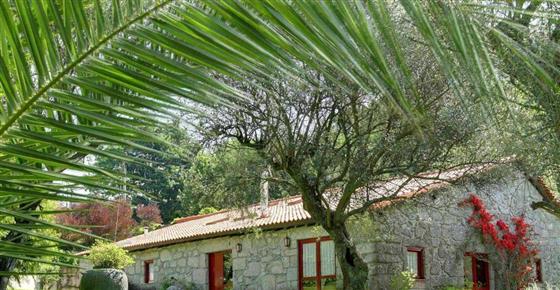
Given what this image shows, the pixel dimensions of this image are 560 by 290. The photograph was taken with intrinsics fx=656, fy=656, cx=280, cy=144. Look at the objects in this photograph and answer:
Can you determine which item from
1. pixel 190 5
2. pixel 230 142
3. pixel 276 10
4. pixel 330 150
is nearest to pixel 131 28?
pixel 190 5

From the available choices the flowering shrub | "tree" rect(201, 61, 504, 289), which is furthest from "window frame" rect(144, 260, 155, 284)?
"tree" rect(201, 61, 504, 289)

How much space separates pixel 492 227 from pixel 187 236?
7.43 m

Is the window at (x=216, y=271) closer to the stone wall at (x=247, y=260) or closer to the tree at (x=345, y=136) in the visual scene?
the stone wall at (x=247, y=260)

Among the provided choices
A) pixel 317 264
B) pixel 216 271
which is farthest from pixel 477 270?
pixel 216 271

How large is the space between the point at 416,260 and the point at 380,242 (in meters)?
1.56

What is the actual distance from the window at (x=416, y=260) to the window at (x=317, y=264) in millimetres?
1583

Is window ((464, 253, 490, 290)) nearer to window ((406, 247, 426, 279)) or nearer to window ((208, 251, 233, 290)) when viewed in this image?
window ((406, 247, 426, 279))

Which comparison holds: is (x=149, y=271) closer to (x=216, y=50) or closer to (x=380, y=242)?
(x=380, y=242)

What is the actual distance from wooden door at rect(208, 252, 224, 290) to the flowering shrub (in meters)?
6.31

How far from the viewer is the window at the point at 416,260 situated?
541 inches

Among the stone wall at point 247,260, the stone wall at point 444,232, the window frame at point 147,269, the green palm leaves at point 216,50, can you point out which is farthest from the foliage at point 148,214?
the green palm leaves at point 216,50

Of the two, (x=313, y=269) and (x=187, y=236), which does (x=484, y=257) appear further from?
(x=187, y=236)

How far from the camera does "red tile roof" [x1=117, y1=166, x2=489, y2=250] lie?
440 inches

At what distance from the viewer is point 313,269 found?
14.1 m
